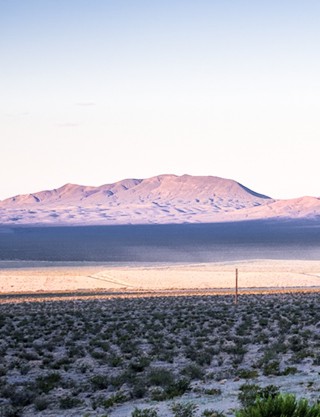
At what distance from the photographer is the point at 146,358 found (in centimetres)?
1656

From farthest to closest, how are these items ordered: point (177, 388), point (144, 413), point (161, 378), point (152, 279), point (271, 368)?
point (152, 279), point (271, 368), point (161, 378), point (177, 388), point (144, 413)

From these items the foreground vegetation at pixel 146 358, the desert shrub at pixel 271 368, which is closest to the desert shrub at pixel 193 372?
the foreground vegetation at pixel 146 358

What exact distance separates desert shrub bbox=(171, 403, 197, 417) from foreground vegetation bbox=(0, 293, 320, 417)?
0.02 meters

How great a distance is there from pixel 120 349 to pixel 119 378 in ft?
14.7

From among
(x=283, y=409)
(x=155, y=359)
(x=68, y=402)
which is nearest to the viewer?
(x=283, y=409)

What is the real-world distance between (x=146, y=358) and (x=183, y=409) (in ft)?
19.2

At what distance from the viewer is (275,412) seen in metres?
6.68

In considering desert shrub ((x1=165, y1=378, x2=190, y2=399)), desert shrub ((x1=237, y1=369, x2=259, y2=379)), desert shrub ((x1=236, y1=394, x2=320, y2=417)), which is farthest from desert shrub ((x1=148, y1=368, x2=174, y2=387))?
desert shrub ((x1=236, y1=394, x2=320, y2=417))

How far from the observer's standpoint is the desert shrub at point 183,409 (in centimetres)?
1044

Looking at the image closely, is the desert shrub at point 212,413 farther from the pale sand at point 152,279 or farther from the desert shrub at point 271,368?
the pale sand at point 152,279

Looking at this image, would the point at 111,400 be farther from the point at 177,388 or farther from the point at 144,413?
the point at 144,413

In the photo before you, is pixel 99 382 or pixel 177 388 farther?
pixel 99 382

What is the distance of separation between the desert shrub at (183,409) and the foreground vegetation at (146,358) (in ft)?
0.06

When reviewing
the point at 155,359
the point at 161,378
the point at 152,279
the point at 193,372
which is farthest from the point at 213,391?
the point at 152,279
